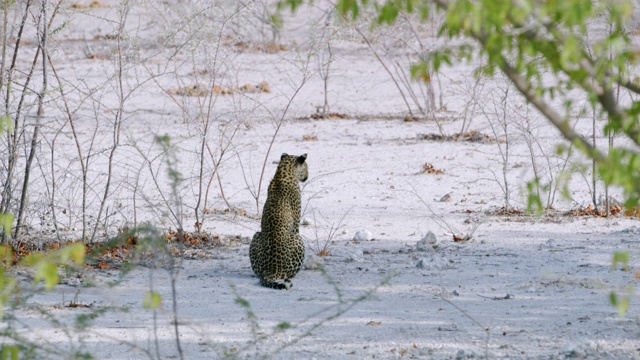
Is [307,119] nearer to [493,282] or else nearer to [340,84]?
[340,84]

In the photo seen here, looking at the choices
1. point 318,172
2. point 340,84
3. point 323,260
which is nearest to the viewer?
point 323,260

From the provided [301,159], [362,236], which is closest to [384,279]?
[301,159]

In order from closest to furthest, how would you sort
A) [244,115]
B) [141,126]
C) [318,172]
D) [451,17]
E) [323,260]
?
[451,17]
[323,260]
[244,115]
[318,172]
[141,126]

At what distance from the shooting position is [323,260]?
27.5ft

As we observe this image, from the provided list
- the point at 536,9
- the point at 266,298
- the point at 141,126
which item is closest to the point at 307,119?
the point at 141,126

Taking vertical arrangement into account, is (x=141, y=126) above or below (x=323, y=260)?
above

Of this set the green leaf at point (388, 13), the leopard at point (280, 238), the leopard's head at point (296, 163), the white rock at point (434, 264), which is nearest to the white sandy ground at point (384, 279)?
the white rock at point (434, 264)

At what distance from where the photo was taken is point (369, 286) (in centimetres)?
753

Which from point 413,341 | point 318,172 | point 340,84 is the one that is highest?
point 340,84

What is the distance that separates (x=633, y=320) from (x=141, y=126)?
10.3 meters

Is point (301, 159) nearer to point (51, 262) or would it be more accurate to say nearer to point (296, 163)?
point (296, 163)

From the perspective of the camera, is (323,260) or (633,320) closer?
(633,320)

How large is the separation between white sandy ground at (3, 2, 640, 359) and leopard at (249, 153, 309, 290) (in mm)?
151

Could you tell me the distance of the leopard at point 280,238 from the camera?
7582 mm
